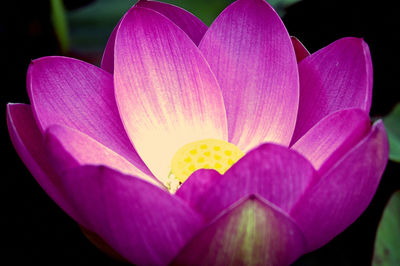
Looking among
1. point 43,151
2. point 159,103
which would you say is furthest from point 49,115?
point 159,103

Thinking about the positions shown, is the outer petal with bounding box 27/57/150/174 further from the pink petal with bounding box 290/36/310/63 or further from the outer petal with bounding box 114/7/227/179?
the pink petal with bounding box 290/36/310/63

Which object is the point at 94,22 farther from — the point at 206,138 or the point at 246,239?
the point at 246,239

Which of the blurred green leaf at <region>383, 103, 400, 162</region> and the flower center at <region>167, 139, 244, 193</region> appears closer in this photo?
the flower center at <region>167, 139, 244, 193</region>

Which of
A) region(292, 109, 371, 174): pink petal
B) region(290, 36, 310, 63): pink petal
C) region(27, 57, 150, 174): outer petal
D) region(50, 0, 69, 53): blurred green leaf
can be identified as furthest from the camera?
region(50, 0, 69, 53): blurred green leaf

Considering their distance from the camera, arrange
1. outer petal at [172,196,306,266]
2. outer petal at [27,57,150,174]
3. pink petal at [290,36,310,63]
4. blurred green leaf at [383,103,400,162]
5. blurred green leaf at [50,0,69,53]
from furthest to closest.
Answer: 1. blurred green leaf at [50,0,69,53]
2. blurred green leaf at [383,103,400,162]
3. pink petal at [290,36,310,63]
4. outer petal at [27,57,150,174]
5. outer petal at [172,196,306,266]

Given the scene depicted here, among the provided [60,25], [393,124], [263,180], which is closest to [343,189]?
[263,180]

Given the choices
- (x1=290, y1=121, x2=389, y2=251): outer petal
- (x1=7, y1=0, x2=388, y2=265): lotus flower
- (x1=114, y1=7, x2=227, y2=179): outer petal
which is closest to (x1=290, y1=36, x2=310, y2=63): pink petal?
(x1=7, y1=0, x2=388, y2=265): lotus flower

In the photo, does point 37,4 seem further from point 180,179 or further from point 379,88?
point 379,88
